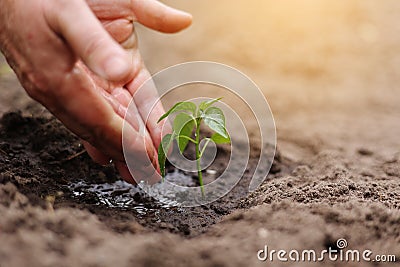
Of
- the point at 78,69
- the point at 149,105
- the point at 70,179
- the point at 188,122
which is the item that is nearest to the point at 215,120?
the point at 188,122

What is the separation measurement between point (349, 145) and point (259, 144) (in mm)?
694

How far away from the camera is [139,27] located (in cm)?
510

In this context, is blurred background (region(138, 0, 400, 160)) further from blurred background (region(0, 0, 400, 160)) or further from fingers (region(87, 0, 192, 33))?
fingers (region(87, 0, 192, 33))

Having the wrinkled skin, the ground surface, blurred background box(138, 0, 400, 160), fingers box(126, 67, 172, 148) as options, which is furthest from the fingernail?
blurred background box(138, 0, 400, 160)

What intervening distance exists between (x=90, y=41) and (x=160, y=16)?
2.37 feet

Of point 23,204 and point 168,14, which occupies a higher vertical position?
point 168,14

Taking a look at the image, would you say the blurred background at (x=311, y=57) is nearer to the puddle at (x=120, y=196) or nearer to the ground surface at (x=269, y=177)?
the ground surface at (x=269, y=177)

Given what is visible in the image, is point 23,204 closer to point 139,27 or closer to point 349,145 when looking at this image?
point 349,145

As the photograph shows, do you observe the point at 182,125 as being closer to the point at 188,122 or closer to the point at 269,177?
the point at 188,122

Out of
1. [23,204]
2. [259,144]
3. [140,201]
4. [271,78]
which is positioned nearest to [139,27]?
[271,78]

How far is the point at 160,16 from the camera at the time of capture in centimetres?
221

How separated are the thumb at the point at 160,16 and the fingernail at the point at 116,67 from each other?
0.75 meters

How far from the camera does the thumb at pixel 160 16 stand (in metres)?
2.21

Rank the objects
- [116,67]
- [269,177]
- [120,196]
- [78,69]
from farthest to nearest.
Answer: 1. [269,177]
2. [120,196]
3. [78,69]
4. [116,67]
